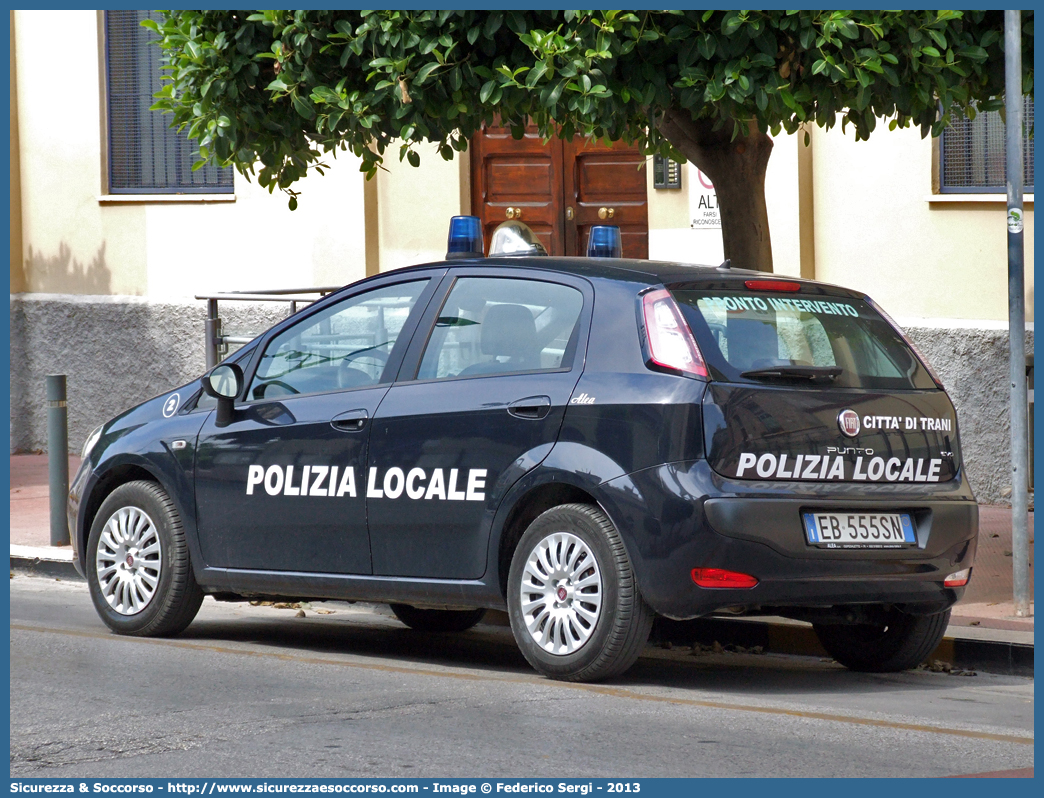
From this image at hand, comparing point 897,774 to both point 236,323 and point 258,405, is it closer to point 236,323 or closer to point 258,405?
point 258,405

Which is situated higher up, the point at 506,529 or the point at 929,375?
the point at 929,375

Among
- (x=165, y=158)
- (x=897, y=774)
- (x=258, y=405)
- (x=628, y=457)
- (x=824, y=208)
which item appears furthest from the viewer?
(x=165, y=158)

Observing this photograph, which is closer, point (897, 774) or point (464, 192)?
point (897, 774)

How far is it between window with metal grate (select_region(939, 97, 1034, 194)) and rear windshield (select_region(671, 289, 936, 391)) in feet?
18.7

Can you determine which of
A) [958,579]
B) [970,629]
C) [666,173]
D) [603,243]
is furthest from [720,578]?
[666,173]

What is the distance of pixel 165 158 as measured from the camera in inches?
621

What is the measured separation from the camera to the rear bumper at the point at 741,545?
5.93 metres

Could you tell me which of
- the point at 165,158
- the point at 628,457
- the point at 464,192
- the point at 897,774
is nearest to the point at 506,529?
the point at 628,457

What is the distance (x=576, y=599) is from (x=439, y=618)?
195 centimetres

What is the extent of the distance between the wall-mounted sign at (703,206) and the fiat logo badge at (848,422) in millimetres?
7036

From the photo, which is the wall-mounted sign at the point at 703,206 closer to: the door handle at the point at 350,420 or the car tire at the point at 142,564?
the car tire at the point at 142,564

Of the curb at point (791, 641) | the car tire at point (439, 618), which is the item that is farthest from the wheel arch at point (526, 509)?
the car tire at point (439, 618)

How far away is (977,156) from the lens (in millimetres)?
12062

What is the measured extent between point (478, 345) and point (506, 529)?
75 cm
